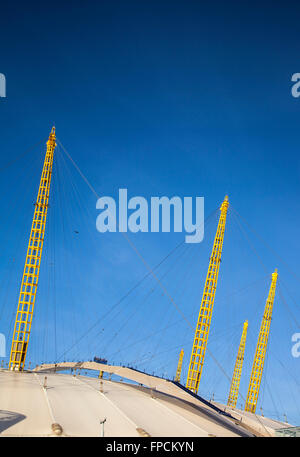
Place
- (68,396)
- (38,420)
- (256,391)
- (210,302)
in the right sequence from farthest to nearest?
1. (256,391)
2. (210,302)
3. (68,396)
4. (38,420)

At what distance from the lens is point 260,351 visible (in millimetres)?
181125

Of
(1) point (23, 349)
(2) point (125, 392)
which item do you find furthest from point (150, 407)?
(1) point (23, 349)

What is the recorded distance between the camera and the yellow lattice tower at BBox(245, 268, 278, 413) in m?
175

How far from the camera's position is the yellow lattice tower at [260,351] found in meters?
175

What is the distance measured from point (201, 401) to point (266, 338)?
419ft

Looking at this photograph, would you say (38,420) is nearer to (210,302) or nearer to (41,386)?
(41,386)

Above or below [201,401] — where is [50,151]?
above

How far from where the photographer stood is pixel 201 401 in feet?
204

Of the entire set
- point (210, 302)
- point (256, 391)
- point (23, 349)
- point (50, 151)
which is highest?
point (50, 151)

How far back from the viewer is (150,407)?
2062 inches
